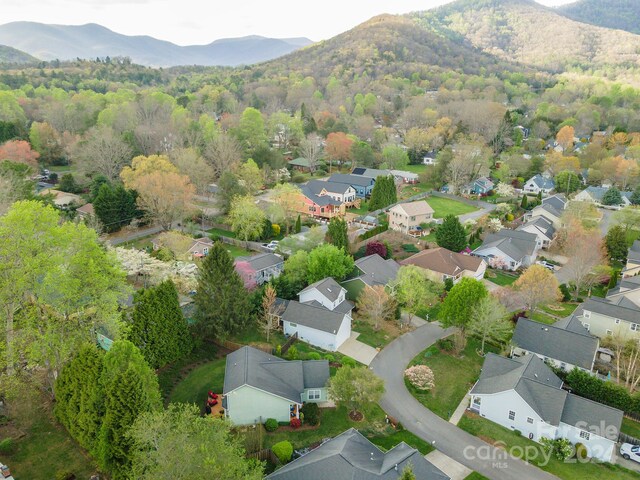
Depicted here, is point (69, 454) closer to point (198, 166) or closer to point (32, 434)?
point (32, 434)

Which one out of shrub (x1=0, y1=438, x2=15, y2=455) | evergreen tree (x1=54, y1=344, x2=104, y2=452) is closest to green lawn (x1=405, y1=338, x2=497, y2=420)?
evergreen tree (x1=54, y1=344, x2=104, y2=452)

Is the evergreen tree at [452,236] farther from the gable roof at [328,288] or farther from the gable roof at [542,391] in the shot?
the gable roof at [542,391]

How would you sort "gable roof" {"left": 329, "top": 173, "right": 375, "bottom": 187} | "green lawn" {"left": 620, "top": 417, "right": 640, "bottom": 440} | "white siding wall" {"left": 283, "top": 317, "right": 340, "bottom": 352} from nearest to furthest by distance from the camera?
"green lawn" {"left": 620, "top": 417, "right": 640, "bottom": 440} < "white siding wall" {"left": 283, "top": 317, "right": 340, "bottom": 352} < "gable roof" {"left": 329, "top": 173, "right": 375, "bottom": 187}

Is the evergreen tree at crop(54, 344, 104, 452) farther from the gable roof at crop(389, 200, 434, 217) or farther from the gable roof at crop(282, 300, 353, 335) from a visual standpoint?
the gable roof at crop(389, 200, 434, 217)

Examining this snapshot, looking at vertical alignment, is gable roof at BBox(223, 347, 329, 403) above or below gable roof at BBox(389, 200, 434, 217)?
below

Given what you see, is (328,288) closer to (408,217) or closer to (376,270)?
(376,270)
